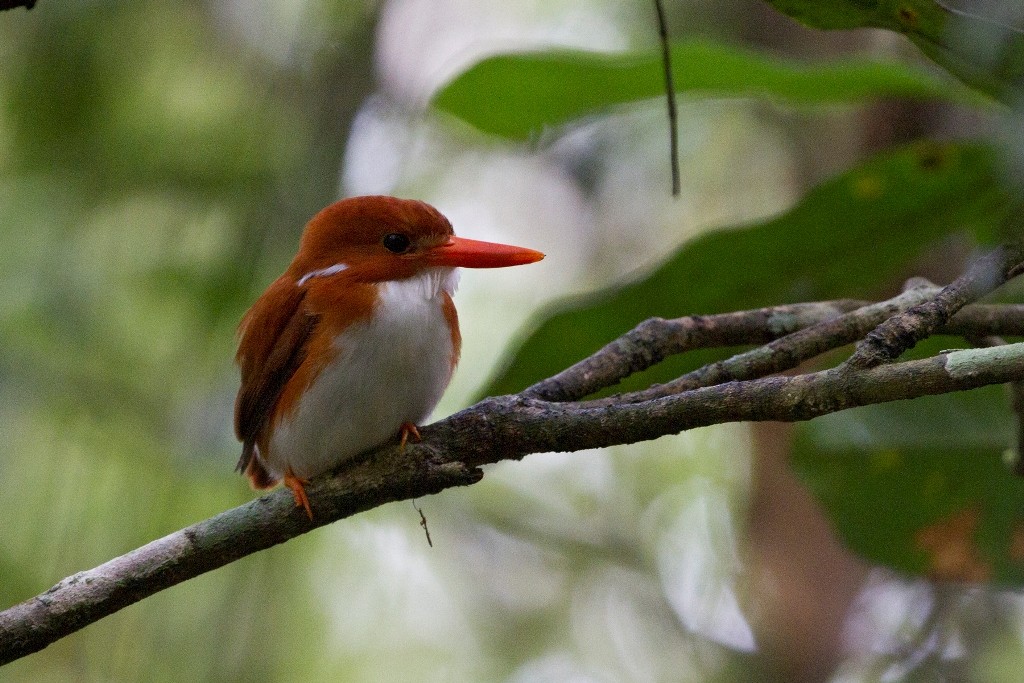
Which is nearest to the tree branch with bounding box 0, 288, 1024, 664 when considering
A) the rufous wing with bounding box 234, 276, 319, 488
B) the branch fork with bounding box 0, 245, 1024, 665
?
the branch fork with bounding box 0, 245, 1024, 665

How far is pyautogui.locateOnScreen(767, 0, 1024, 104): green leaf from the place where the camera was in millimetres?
1633

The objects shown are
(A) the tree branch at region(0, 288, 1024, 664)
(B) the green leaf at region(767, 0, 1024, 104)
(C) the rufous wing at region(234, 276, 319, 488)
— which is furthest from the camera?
(C) the rufous wing at region(234, 276, 319, 488)

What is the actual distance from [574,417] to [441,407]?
9.36 feet

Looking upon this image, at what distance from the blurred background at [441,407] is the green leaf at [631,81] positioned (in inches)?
7.6

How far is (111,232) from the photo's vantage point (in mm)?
3041

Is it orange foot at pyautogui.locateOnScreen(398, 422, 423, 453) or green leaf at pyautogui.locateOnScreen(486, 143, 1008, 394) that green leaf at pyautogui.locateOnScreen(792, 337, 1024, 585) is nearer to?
green leaf at pyautogui.locateOnScreen(486, 143, 1008, 394)

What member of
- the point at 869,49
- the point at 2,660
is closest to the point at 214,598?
the point at 2,660

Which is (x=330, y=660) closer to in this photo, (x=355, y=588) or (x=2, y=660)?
(x=355, y=588)

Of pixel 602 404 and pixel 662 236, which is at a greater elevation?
pixel 602 404

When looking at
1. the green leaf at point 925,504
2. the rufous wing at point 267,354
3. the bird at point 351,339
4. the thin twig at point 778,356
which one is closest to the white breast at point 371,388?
the bird at point 351,339

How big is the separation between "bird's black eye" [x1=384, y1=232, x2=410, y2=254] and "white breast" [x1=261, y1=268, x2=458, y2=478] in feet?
0.60

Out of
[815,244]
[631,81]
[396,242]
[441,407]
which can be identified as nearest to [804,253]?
[815,244]

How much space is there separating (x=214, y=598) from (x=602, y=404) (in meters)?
1.61

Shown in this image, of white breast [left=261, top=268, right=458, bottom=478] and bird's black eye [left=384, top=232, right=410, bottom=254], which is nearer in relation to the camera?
white breast [left=261, top=268, right=458, bottom=478]
